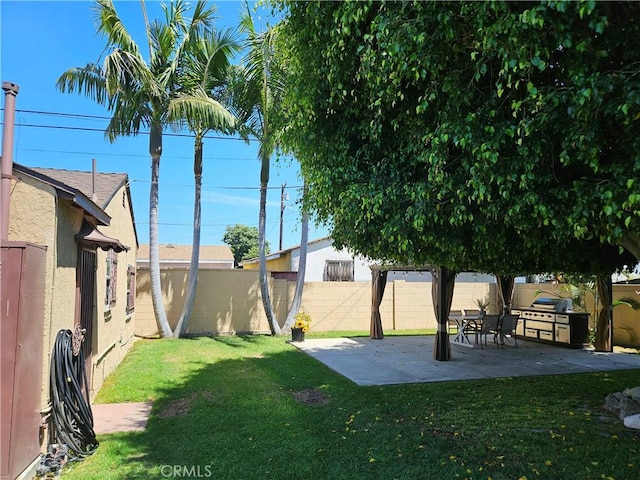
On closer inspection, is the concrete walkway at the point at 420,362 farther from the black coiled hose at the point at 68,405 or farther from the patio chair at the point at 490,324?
the black coiled hose at the point at 68,405

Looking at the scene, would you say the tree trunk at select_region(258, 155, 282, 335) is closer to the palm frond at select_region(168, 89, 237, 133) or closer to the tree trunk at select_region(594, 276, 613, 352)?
the palm frond at select_region(168, 89, 237, 133)

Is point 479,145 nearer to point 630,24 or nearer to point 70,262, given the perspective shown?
point 630,24

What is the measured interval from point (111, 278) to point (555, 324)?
11955mm

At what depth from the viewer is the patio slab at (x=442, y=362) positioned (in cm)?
844

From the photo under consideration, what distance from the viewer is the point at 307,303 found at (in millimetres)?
15172

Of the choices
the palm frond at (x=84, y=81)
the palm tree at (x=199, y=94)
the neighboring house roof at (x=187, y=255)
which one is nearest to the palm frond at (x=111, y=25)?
the palm frond at (x=84, y=81)

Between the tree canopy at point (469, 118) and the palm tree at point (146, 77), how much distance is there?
7297mm

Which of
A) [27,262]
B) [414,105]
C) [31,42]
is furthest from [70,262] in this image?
[414,105]

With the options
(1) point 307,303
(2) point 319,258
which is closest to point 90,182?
(1) point 307,303

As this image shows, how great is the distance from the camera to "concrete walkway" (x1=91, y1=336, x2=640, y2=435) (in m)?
6.23

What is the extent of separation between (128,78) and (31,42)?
5.23 metres

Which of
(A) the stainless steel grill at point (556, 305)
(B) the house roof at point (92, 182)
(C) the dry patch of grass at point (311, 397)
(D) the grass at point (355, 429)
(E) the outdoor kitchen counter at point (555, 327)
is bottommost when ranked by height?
(C) the dry patch of grass at point (311, 397)

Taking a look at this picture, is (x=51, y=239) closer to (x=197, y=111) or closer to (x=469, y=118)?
(x=469, y=118)

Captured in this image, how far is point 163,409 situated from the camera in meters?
6.05
